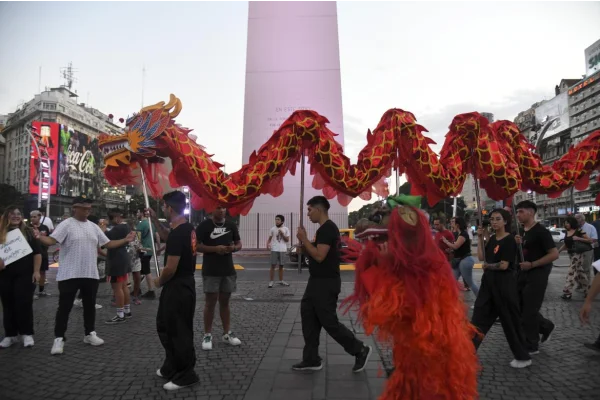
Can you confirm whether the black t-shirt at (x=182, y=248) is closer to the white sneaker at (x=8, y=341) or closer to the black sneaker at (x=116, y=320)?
the white sneaker at (x=8, y=341)

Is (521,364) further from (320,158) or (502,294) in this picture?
(320,158)

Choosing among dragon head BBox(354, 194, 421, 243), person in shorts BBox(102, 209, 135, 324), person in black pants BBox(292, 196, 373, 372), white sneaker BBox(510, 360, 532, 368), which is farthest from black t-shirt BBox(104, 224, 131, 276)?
white sneaker BBox(510, 360, 532, 368)

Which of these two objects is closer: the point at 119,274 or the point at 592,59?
the point at 119,274

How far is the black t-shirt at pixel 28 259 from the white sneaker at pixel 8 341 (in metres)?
0.85

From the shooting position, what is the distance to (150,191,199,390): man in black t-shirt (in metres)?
3.87

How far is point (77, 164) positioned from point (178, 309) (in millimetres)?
63874

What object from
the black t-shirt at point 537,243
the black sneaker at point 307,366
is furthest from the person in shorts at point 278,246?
the black t-shirt at point 537,243

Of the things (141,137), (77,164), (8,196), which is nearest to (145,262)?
(141,137)

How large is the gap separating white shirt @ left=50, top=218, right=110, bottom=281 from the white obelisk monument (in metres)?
14.9

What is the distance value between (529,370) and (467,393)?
2244 mm

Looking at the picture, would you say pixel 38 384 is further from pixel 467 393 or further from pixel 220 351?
pixel 467 393

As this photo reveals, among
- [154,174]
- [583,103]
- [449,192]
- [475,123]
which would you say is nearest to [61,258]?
[154,174]

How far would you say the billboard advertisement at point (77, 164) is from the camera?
184 ft

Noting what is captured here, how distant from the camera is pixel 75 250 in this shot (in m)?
5.11
